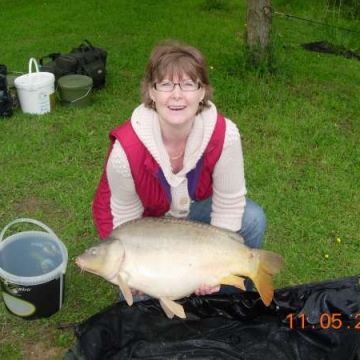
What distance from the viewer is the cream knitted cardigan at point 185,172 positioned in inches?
83.2

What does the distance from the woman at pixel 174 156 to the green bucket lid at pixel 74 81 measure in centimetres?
256

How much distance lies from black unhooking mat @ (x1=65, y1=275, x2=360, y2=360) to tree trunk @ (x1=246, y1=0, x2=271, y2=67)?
3.53 metres

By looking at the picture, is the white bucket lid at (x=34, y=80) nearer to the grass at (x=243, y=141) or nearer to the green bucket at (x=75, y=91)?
the green bucket at (x=75, y=91)

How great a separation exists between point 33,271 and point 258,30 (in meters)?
3.71

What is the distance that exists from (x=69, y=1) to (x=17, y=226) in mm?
6609

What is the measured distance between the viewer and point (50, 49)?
21.3 feet

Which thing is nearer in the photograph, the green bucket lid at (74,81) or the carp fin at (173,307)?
the carp fin at (173,307)

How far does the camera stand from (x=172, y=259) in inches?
81.4

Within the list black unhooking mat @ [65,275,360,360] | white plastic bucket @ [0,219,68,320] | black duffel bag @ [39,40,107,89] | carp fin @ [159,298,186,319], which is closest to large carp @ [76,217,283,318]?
carp fin @ [159,298,186,319]

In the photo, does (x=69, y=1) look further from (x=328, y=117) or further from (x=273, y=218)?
(x=273, y=218)

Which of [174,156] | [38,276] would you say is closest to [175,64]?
[174,156]

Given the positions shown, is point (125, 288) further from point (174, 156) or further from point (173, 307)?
point (174, 156)

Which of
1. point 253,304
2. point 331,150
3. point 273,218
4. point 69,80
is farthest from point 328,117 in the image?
point 253,304
